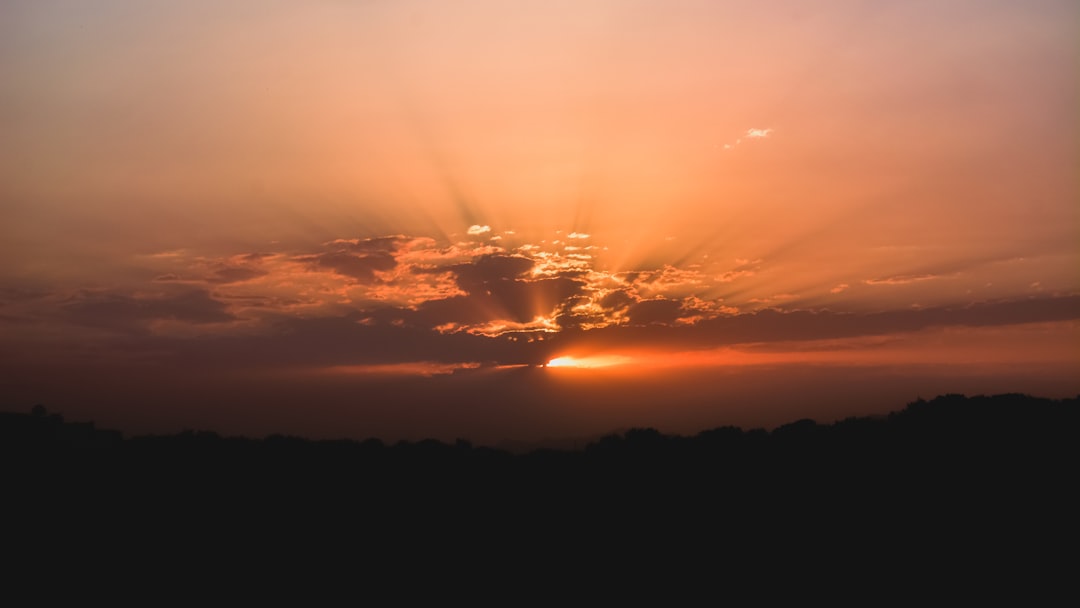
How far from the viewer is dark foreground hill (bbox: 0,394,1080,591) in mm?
32031

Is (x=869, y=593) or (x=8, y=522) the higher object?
(x=8, y=522)

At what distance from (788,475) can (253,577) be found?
2547cm

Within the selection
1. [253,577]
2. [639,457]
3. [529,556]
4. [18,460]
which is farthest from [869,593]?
[18,460]

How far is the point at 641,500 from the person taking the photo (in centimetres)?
3800

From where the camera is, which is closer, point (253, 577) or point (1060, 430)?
point (253, 577)

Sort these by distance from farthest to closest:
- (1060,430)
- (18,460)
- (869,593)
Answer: (18,460)
(1060,430)
(869,593)

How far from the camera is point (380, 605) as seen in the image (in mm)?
30609

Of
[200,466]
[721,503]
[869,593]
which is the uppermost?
[200,466]

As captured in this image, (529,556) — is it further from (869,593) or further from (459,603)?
(869,593)

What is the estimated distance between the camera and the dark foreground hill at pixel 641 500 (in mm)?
32031

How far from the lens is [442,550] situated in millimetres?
34625

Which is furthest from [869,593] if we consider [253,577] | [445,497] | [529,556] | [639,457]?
[253,577]

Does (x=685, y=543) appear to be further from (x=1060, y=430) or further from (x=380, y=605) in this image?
(x=1060, y=430)

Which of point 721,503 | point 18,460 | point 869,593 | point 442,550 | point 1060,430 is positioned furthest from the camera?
point 18,460
